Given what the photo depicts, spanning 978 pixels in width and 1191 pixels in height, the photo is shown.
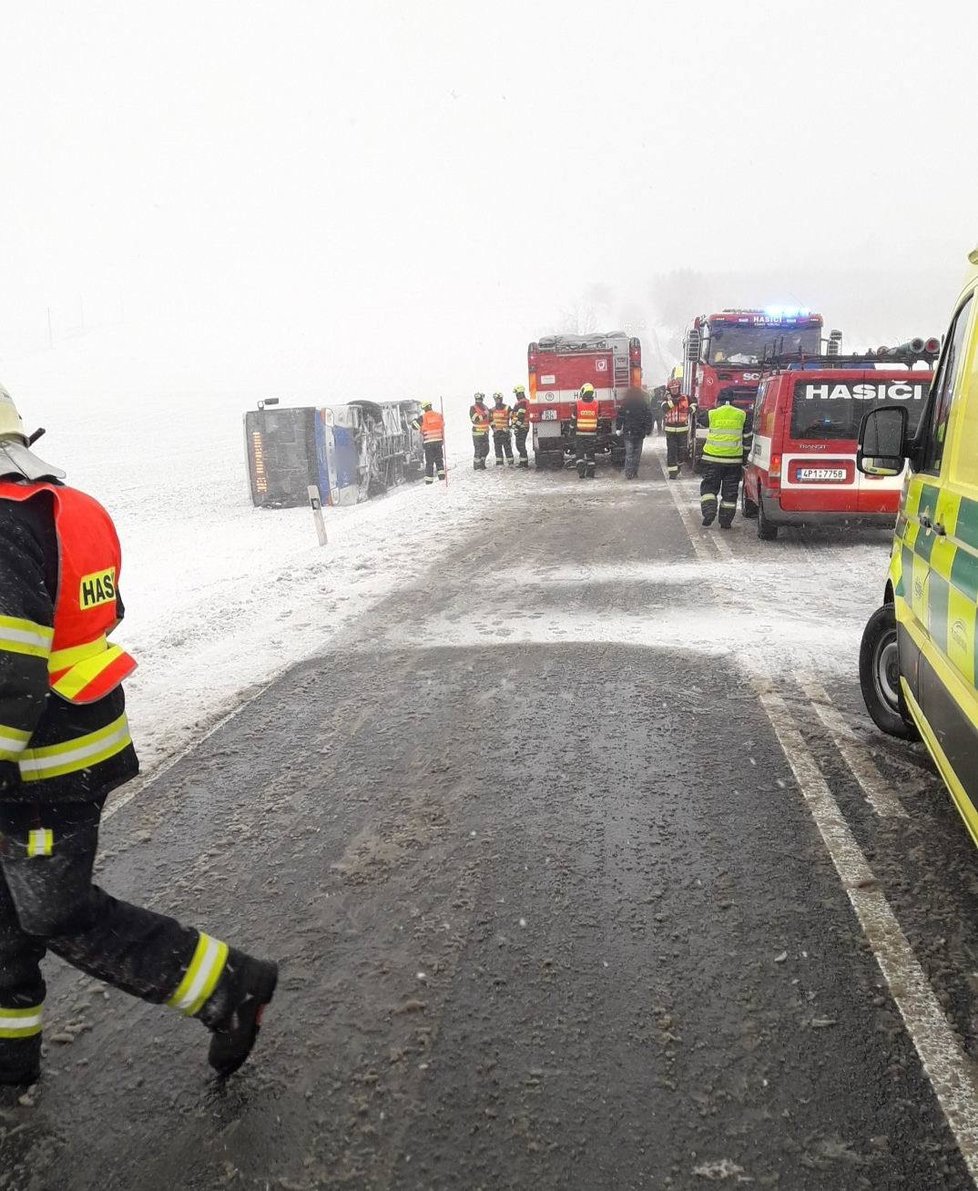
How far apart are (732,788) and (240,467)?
2529 centimetres

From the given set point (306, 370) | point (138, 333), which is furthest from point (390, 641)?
point (138, 333)

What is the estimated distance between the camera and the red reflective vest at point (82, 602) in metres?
1.99

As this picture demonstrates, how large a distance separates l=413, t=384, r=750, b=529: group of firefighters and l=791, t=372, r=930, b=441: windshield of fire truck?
4.34 ft

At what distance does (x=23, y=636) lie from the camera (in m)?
1.85

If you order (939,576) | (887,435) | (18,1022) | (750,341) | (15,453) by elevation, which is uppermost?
(750,341)

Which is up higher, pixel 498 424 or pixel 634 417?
pixel 634 417

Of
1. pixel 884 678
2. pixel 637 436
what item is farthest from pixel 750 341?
pixel 884 678

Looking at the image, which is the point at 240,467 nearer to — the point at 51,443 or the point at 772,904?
the point at 51,443

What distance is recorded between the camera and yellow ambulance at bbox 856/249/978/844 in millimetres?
2742

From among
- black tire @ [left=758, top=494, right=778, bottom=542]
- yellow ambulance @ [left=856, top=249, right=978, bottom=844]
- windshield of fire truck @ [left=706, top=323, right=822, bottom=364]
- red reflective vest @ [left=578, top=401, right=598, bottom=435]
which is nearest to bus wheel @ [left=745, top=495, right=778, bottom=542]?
black tire @ [left=758, top=494, right=778, bottom=542]

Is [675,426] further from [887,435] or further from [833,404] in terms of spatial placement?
[887,435]

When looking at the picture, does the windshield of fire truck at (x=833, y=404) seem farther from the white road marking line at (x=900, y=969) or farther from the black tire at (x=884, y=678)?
the white road marking line at (x=900, y=969)

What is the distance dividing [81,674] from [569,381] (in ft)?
63.0

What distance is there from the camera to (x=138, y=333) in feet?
326
